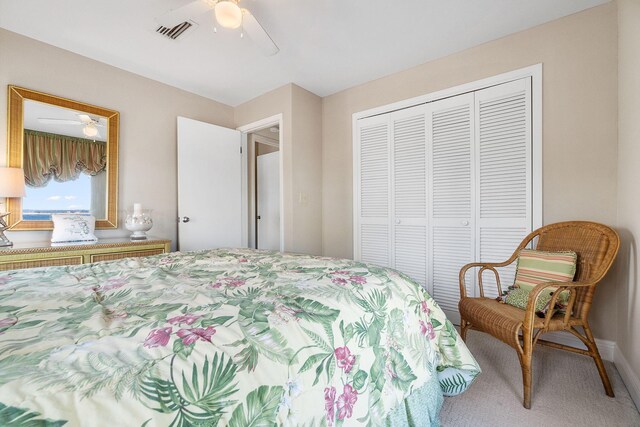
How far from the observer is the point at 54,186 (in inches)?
96.2

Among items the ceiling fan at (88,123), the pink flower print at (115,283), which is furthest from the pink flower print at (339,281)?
the ceiling fan at (88,123)

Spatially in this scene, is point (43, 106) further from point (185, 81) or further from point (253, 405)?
point (253, 405)

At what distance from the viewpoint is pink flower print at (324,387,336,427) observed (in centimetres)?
78

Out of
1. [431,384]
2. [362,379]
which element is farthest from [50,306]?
[431,384]

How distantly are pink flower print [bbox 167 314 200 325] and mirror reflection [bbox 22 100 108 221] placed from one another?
8.17ft

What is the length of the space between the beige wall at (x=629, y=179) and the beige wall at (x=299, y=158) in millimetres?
2535

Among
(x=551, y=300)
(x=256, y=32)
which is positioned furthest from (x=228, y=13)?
(x=551, y=300)

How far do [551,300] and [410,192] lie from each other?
4.99 feet

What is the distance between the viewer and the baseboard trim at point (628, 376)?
146 cm

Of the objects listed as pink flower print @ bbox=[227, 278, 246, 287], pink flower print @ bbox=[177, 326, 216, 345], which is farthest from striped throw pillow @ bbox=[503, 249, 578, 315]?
pink flower print @ bbox=[177, 326, 216, 345]

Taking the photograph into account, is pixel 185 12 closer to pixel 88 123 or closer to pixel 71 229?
pixel 88 123

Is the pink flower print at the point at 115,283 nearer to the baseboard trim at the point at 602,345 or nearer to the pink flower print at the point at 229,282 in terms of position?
the pink flower print at the point at 229,282

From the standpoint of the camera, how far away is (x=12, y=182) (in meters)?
2.10

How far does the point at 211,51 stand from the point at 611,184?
10.5 feet
